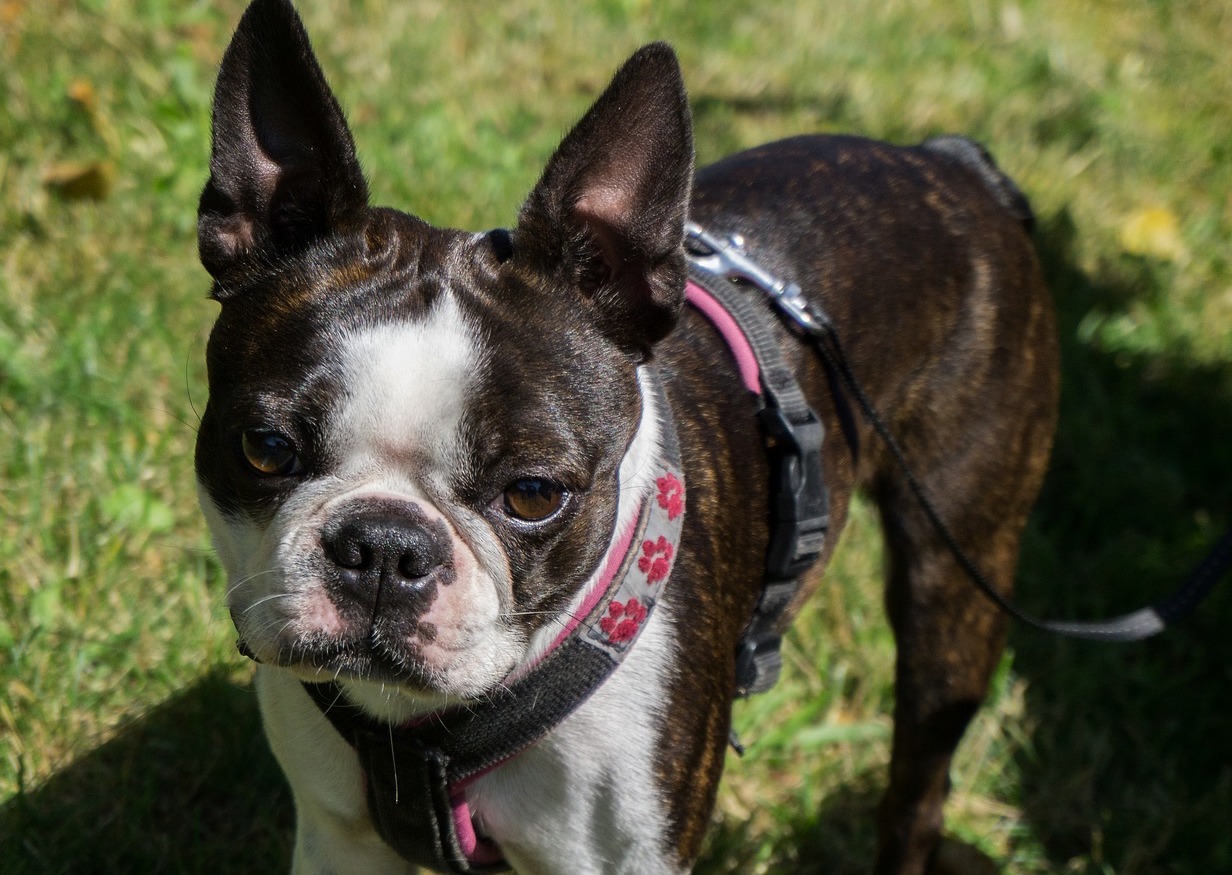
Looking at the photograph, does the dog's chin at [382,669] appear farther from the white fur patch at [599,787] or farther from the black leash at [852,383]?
the black leash at [852,383]

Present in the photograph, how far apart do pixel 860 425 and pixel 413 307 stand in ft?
4.28

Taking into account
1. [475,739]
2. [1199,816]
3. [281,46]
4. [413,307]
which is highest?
[281,46]

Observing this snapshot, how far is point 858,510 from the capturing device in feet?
15.6

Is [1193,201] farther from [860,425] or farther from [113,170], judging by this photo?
[113,170]

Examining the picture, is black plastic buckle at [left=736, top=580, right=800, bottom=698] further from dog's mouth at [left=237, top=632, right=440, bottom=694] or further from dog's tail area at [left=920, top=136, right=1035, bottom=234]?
dog's tail area at [left=920, top=136, right=1035, bottom=234]

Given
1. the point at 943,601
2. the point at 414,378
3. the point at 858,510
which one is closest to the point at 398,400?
the point at 414,378

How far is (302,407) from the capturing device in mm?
2236

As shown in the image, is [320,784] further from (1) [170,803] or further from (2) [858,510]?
(2) [858,510]

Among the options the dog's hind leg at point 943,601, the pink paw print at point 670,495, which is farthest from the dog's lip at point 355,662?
the dog's hind leg at point 943,601

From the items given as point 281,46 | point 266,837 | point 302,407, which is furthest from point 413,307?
point 266,837

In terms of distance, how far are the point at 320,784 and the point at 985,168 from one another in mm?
2281

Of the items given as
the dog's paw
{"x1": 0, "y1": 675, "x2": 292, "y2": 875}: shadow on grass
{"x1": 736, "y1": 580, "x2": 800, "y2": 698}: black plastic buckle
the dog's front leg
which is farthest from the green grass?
{"x1": 736, "y1": 580, "x2": 800, "y2": 698}: black plastic buckle

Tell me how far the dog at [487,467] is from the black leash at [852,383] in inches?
2.5

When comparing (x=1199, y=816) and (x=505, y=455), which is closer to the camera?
(x=505, y=455)
